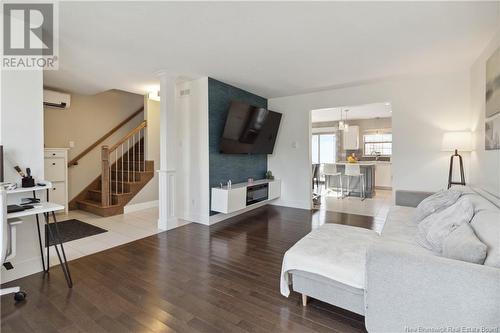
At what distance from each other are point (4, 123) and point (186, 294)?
2.32m

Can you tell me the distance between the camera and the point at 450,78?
3812 millimetres

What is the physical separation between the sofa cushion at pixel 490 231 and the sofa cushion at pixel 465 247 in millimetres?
37

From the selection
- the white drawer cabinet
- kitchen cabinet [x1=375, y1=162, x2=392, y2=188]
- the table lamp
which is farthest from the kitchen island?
the white drawer cabinet

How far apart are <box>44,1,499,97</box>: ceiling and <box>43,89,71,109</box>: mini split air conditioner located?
0.85 metres

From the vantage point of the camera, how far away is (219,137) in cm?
442

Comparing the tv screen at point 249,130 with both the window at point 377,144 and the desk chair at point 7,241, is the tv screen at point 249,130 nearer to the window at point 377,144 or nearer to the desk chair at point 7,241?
the desk chair at point 7,241

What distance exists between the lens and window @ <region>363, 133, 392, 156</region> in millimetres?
8609

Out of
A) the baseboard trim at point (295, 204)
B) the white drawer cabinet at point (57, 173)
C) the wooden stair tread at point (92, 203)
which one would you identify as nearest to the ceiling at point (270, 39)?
the white drawer cabinet at point (57, 173)

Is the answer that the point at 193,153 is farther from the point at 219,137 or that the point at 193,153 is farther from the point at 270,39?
the point at 270,39

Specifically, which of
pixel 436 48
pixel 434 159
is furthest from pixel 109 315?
pixel 434 159

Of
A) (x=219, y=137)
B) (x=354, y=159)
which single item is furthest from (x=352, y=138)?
(x=219, y=137)

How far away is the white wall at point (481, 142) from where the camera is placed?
2.47 meters

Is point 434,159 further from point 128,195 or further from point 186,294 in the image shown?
point 128,195

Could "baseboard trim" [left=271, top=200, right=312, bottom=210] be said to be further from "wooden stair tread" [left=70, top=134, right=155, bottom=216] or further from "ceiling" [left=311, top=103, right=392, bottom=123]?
"ceiling" [left=311, top=103, right=392, bottom=123]
